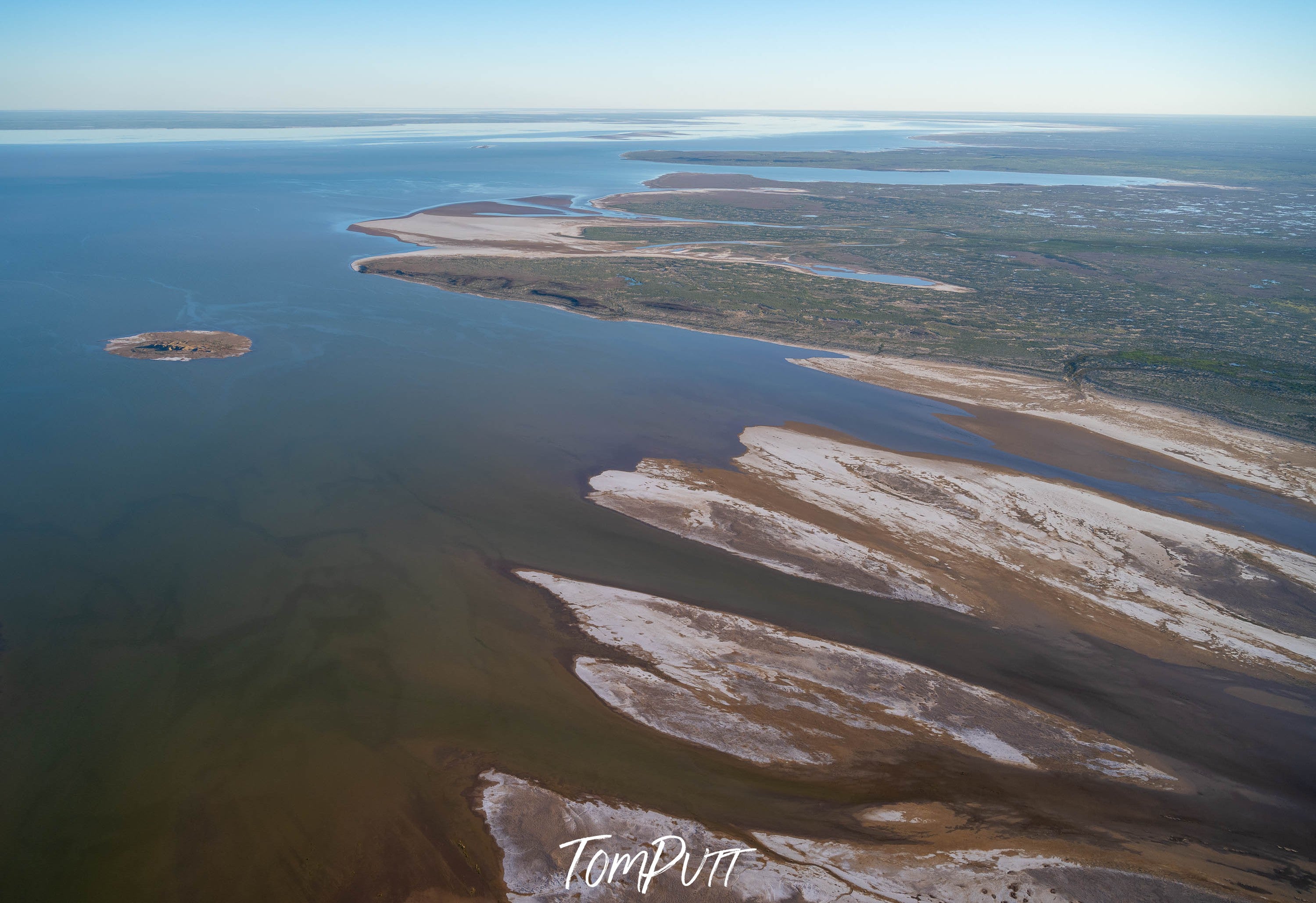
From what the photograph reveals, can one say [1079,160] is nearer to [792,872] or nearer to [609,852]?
[792,872]

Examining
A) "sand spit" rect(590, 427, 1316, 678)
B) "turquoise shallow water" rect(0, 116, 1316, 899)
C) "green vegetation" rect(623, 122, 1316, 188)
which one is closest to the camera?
"turquoise shallow water" rect(0, 116, 1316, 899)

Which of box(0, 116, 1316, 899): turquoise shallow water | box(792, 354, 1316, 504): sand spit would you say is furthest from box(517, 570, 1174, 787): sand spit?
box(792, 354, 1316, 504): sand spit

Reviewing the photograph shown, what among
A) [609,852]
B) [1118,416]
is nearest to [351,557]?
[609,852]

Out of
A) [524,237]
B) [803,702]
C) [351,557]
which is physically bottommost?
[803,702]

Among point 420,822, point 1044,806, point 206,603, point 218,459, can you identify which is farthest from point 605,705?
point 218,459
